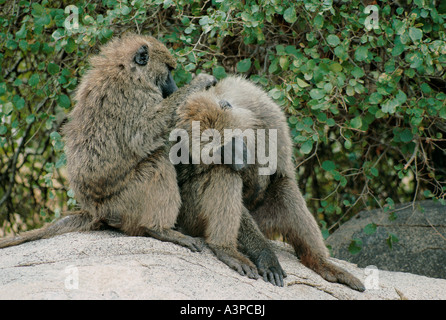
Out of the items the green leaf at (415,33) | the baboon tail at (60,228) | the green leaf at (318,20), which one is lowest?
the baboon tail at (60,228)

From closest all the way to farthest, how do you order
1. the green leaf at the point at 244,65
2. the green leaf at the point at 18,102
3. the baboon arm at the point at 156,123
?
the baboon arm at the point at 156,123 < the green leaf at the point at 244,65 < the green leaf at the point at 18,102

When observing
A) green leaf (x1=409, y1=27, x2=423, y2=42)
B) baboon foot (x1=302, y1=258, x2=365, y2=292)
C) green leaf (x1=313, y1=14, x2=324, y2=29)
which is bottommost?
baboon foot (x1=302, y1=258, x2=365, y2=292)

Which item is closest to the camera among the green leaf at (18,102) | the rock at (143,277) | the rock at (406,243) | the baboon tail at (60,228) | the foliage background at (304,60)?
the rock at (143,277)

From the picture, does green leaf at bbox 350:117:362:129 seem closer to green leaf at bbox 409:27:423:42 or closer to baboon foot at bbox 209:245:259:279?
green leaf at bbox 409:27:423:42

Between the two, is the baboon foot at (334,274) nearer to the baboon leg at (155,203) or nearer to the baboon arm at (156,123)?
the baboon leg at (155,203)

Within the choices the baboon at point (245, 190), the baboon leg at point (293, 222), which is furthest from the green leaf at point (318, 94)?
the baboon leg at point (293, 222)

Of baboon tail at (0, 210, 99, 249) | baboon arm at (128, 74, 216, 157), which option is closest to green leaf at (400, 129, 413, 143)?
baboon arm at (128, 74, 216, 157)

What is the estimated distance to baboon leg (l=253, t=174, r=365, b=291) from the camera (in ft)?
12.2

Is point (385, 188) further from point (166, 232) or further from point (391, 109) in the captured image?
point (166, 232)

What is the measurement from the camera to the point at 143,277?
2855mm

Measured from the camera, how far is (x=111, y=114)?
3621 mm

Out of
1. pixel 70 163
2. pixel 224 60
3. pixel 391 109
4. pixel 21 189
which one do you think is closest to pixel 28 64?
pixel 21 189

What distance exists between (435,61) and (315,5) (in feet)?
3.05

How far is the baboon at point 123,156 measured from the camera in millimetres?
3504
